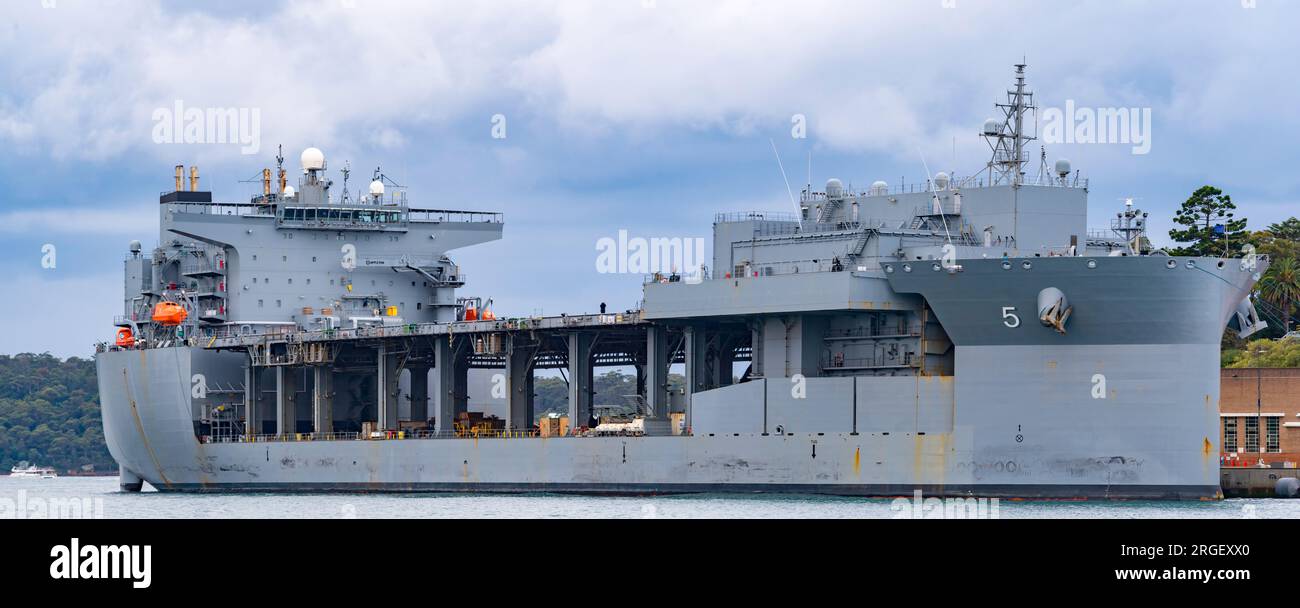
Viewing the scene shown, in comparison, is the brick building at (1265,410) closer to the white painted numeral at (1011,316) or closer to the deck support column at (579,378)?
the white painted numeral at (1011,316)

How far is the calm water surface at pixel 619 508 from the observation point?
41594 millimetres

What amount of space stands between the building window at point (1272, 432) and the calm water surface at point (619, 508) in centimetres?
908

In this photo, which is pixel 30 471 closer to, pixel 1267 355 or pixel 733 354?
pixel 733 354

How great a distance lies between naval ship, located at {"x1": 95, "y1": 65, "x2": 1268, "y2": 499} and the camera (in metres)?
45.4

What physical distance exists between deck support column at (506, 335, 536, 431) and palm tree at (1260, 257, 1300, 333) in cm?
3062

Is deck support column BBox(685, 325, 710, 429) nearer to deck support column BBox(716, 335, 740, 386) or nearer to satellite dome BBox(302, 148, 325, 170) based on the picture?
deck support column BBox(716, 335, 740, 386)

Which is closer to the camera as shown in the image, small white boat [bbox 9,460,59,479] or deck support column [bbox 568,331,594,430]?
deck support column [bbox 568,331,594,430]

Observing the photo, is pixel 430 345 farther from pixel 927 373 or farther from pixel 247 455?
pixel 927 373


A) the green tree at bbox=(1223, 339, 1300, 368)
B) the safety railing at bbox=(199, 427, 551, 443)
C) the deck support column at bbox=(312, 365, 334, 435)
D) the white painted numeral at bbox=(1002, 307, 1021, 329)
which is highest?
the white painted numeral at bbox=(1002, 307, 1021, 329)

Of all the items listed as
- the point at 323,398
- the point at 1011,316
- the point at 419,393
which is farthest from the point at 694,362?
the point at 323,398

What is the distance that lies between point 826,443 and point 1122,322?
847 cm

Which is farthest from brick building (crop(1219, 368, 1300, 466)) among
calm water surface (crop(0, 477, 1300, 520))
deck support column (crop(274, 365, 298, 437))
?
deck support column (crop(274, 365, 298, 437))

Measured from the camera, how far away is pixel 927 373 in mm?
47500
